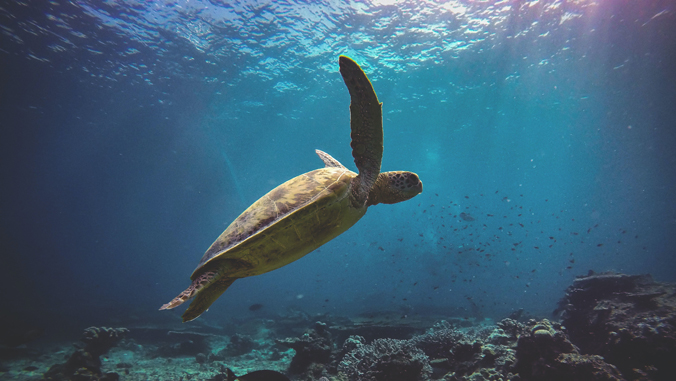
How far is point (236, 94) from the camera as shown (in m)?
18.2

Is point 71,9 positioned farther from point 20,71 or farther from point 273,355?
point 273,355

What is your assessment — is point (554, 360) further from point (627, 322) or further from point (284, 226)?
point (284, 226)

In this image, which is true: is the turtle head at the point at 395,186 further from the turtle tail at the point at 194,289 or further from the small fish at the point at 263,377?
the small fish at the point at 263,377

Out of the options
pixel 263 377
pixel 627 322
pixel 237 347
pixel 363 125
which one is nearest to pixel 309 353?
pixel 263 377

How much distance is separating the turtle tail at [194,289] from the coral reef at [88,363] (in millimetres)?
6051

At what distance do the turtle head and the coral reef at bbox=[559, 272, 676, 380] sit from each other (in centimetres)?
490

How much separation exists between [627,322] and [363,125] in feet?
22.1

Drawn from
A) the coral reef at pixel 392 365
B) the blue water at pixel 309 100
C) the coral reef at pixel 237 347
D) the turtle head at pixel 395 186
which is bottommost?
the coral reef at pixel 237 347

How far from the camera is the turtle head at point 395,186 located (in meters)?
3.43

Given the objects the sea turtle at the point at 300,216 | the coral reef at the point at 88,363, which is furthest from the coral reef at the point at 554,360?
the coral reef at the point at 88,363

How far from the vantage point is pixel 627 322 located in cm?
474

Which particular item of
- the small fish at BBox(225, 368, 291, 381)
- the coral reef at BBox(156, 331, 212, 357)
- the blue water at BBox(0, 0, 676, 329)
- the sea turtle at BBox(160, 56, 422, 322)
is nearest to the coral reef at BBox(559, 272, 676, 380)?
the blue water at BBox(0, 0, 676, 329)

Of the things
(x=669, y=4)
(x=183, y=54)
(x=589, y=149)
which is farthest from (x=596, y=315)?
(x=589, y=149)

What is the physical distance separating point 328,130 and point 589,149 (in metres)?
31.5
